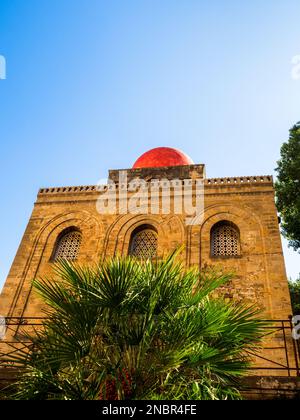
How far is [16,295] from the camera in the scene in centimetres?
995

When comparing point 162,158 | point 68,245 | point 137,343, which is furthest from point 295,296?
point 137,343

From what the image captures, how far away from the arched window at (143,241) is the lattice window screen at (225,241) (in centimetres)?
174

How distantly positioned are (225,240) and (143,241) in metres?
2.43

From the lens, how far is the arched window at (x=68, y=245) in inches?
427

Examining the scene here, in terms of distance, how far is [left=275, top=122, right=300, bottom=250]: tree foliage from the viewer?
11953 millimetres

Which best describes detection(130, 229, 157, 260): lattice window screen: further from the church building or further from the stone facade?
the stone facade

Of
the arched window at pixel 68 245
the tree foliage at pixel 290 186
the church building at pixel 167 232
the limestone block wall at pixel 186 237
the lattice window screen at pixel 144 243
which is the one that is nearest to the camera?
the limestone block wall at pixel 186 237

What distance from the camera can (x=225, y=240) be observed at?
33.3ft

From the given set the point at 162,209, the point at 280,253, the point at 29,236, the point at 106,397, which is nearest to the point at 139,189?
the point at 162,209

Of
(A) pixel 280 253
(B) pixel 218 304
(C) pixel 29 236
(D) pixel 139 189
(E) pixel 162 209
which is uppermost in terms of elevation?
(D) pixel 139 189

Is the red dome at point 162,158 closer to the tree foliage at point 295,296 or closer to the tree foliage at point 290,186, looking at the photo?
the tree foliage at point 290,186

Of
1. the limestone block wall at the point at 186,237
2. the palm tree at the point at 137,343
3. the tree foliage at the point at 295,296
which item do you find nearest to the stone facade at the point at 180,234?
the limestone block wall at the point at 186,237

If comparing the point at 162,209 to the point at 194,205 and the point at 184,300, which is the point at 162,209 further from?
the point at 184,300
